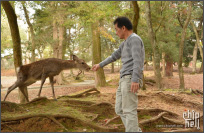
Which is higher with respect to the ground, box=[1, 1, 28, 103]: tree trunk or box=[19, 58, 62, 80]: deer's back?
box=[1, 1, 28, 103]: tree trunk

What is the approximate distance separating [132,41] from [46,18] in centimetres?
1160

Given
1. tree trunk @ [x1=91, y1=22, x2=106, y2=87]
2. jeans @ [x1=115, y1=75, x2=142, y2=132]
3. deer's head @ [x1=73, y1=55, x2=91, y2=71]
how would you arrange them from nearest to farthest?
1. jeans @ [x1=115, y1=75, x2=142, y2=132]
2. deer's head @ [x1=73, y1=55, x2=91, y2=71]
3. tree trunk @ [x1=91, y1=22, x2=106, y2=87]

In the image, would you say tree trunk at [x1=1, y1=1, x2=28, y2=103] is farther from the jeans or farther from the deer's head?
the jeans

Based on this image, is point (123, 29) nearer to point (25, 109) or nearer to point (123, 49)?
point (123, 49)

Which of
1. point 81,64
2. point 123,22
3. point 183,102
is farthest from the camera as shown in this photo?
point 183,102

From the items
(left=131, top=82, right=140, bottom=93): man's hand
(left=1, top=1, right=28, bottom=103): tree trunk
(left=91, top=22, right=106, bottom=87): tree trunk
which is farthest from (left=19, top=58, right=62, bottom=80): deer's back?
(left=91, top=22, right=106, bottom=87): tree trunk

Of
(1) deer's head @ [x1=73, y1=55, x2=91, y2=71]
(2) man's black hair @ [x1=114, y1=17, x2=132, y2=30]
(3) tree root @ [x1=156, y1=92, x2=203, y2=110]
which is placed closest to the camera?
(2) man's black hair @ [x1=114, y1=17, x2=132, y2=30]

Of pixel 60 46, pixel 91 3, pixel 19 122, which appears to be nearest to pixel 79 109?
pixel 19 122

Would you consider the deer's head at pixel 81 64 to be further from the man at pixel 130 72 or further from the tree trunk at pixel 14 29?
the man at pixel 130 72
